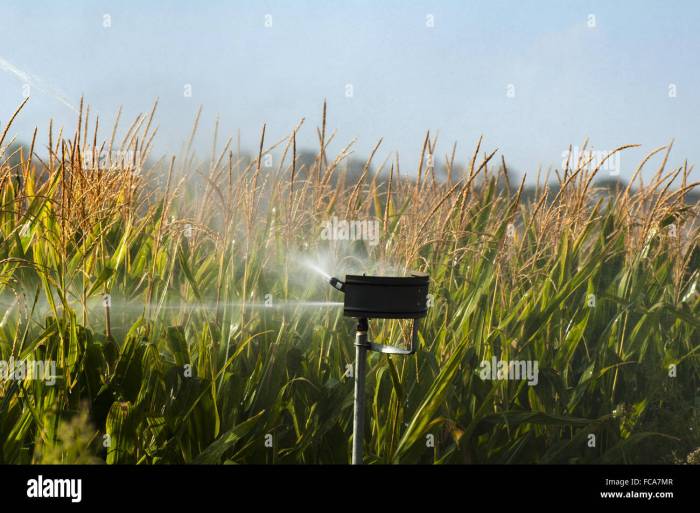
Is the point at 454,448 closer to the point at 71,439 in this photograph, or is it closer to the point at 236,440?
the point at 236,440

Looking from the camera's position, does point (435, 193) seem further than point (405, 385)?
Yes

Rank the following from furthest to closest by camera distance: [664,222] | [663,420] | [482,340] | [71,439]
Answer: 1. [664,222]
2. [663,420]
3. [482,340]
4. [71,439]

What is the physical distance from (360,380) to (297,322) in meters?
0.58

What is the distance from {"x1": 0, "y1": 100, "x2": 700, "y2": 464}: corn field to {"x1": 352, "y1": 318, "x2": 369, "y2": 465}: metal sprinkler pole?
0.24 meters

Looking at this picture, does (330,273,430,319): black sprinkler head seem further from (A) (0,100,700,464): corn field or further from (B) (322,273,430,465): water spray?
(A) (0,100,700,464): corn field

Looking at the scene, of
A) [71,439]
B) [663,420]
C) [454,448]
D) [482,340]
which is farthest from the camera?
[663,420]

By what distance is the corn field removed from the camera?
281cm

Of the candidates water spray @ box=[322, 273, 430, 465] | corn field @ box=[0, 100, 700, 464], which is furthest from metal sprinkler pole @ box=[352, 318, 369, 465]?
corn field @ box=[0, 100, 700, 464]

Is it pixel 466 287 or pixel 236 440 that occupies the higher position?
pixel 466 287

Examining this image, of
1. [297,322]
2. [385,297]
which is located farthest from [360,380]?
[297,322]

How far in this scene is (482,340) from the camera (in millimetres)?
3230

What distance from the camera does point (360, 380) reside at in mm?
2648

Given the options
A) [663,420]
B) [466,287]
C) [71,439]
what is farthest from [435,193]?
[71,439]
